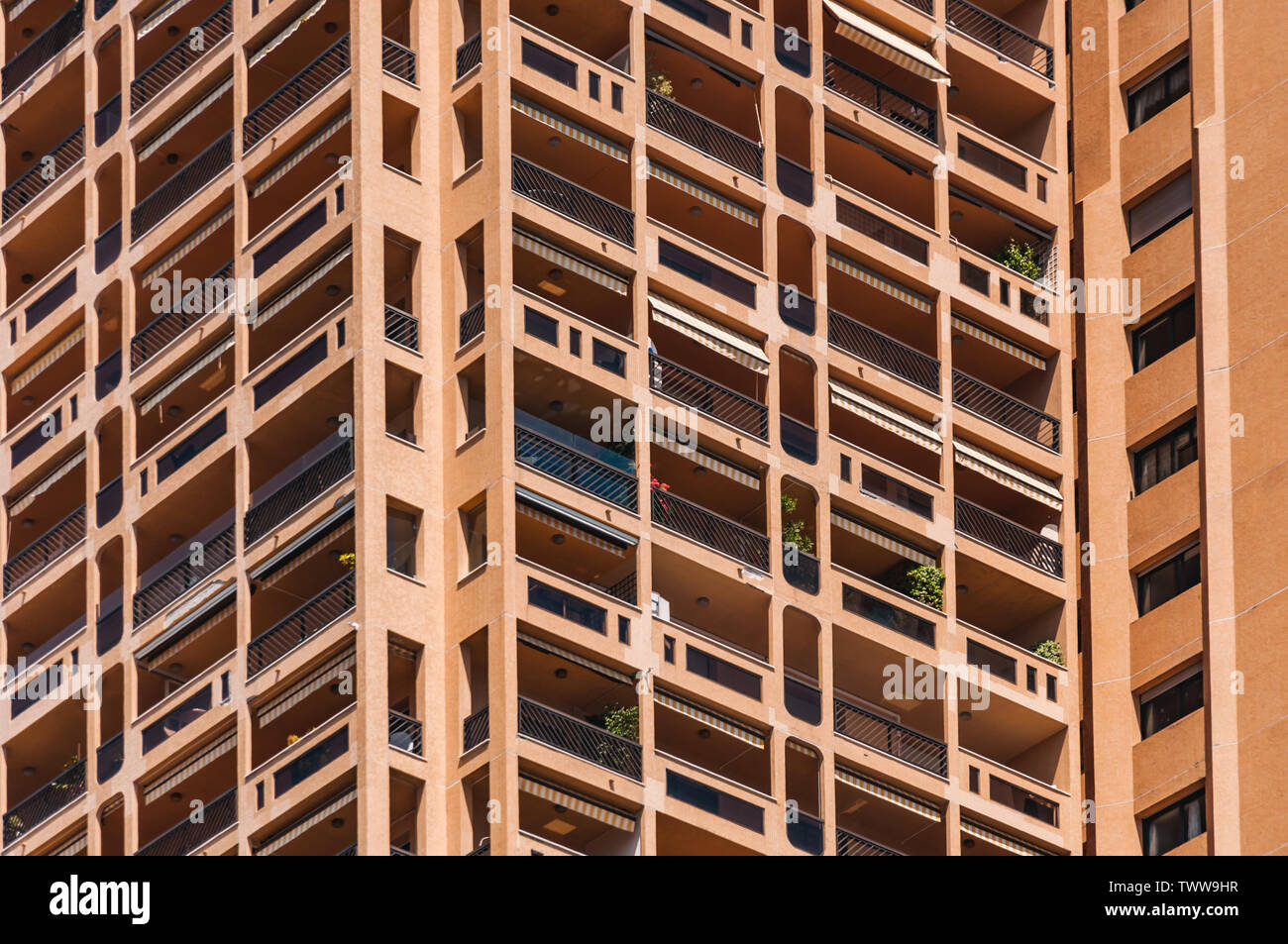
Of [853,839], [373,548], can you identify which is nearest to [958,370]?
[853,839]

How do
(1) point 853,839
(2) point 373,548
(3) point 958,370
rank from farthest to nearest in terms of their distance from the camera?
1. (3) point 958,370
2. (1) point 853,839
3. (2) point 373,548

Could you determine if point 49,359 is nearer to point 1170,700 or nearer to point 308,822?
point 308,822

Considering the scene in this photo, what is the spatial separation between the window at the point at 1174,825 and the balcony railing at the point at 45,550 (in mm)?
22453

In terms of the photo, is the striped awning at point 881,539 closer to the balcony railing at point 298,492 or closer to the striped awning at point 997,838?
the striped awning at point 997,838

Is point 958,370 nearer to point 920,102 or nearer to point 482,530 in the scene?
point 920,102

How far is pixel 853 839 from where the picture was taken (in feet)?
226

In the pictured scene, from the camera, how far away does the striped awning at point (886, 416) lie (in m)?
72.5

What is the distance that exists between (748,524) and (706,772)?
6739 millimetres

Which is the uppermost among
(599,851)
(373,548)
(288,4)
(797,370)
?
(288,4)

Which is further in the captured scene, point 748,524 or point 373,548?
point 748,524

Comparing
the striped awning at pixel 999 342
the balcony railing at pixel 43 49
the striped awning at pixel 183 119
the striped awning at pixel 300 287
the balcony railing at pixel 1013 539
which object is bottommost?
the balcony railing at pixel 1013 539

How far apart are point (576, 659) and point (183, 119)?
1617 centimetres

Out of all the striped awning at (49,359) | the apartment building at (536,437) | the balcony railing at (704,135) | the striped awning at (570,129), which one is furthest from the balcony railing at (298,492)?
the balcony railing at (704,135)

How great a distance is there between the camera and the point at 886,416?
73.1 meters
